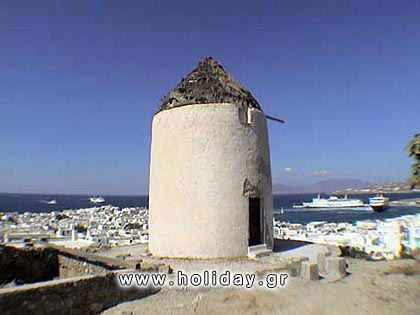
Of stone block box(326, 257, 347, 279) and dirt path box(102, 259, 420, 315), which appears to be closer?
dirt path box(102, 259, 420, 315)

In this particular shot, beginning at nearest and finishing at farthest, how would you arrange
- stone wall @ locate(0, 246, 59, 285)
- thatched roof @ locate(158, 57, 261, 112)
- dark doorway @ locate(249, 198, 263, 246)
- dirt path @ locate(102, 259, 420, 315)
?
dirt path @ locate(102, 259, 420, 315), stone wall @ locate(0, 246, 59, 285), thatched roof @ locate(158, 57, 261, 112), dark doorway @ locate(249, 198, 263, 246)

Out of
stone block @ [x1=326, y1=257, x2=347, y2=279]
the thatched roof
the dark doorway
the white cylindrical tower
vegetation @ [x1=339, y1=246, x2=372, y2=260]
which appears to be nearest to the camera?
stone block @ [x1=326, y1=257, x2=347, y2=279]

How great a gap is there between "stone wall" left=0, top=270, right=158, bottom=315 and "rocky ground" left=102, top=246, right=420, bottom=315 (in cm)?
23

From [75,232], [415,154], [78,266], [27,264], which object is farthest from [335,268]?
[75,232]

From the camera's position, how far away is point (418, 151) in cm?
867

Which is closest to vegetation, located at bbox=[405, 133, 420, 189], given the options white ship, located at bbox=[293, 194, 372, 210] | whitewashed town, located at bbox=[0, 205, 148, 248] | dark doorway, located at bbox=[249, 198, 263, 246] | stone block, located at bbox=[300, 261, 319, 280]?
stone block, located at bbox=[300, 261, 319, 280]

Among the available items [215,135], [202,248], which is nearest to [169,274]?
[202,248]

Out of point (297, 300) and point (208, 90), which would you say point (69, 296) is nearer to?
point (297, 300)

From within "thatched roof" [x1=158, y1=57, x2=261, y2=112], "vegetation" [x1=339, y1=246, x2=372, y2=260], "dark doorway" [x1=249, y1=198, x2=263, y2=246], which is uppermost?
"thatched roof" [x1=158, y1=57, x2=261, y2=112]

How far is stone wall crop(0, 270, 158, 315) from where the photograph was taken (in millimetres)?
5098

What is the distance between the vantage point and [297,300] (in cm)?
638

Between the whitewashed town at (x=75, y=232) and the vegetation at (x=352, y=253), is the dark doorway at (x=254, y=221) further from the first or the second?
the whitewashed town at (x=75, y=232)

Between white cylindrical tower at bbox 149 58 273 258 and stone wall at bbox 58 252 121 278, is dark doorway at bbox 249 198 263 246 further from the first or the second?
stone wall at bbox 58 252 121 278

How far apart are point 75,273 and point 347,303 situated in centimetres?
658
